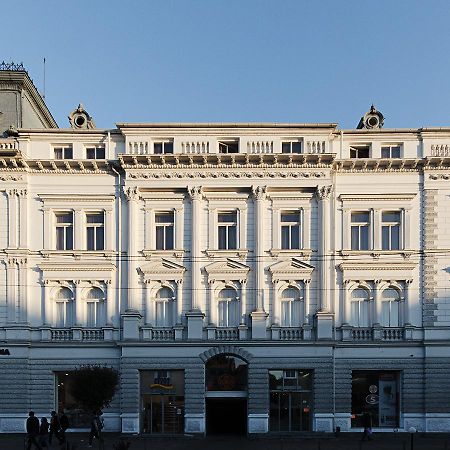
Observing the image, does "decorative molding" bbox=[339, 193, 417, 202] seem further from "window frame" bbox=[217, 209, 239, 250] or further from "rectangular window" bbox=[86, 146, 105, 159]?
"rectangular window" bbox=[86, 146, 105, 159]

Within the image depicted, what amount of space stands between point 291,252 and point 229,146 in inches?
295

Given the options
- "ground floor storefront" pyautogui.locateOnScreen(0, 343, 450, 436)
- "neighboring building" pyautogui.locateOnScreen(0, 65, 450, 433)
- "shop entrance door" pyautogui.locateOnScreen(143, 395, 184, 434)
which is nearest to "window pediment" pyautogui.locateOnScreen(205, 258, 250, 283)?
"neighboring building" pyautogui.locateOnScreen(0, 65, 450, 433)

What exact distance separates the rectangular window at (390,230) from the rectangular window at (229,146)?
9783mm

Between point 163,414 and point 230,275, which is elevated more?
point 230,275

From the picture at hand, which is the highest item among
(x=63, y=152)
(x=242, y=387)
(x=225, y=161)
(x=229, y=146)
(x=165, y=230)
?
(x=229, y=146)

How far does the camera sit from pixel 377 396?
36.1 m

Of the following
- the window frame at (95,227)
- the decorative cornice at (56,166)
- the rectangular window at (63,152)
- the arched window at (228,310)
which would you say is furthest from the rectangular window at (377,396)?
the rectangular window at (63,152)

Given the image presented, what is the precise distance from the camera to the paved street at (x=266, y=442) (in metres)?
31.3

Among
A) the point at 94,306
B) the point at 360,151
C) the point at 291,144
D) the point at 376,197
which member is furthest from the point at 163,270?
the point at 360,151

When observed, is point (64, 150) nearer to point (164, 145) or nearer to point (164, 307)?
point (164, 145)

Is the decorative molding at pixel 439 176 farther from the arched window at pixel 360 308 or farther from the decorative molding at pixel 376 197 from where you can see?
the arched window at pixel 360 308

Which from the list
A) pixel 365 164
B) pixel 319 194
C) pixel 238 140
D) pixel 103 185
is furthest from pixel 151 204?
pixel 365 164

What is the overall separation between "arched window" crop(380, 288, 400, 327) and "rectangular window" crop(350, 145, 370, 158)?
830cm

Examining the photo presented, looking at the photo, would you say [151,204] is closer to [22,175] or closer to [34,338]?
[22,175]
